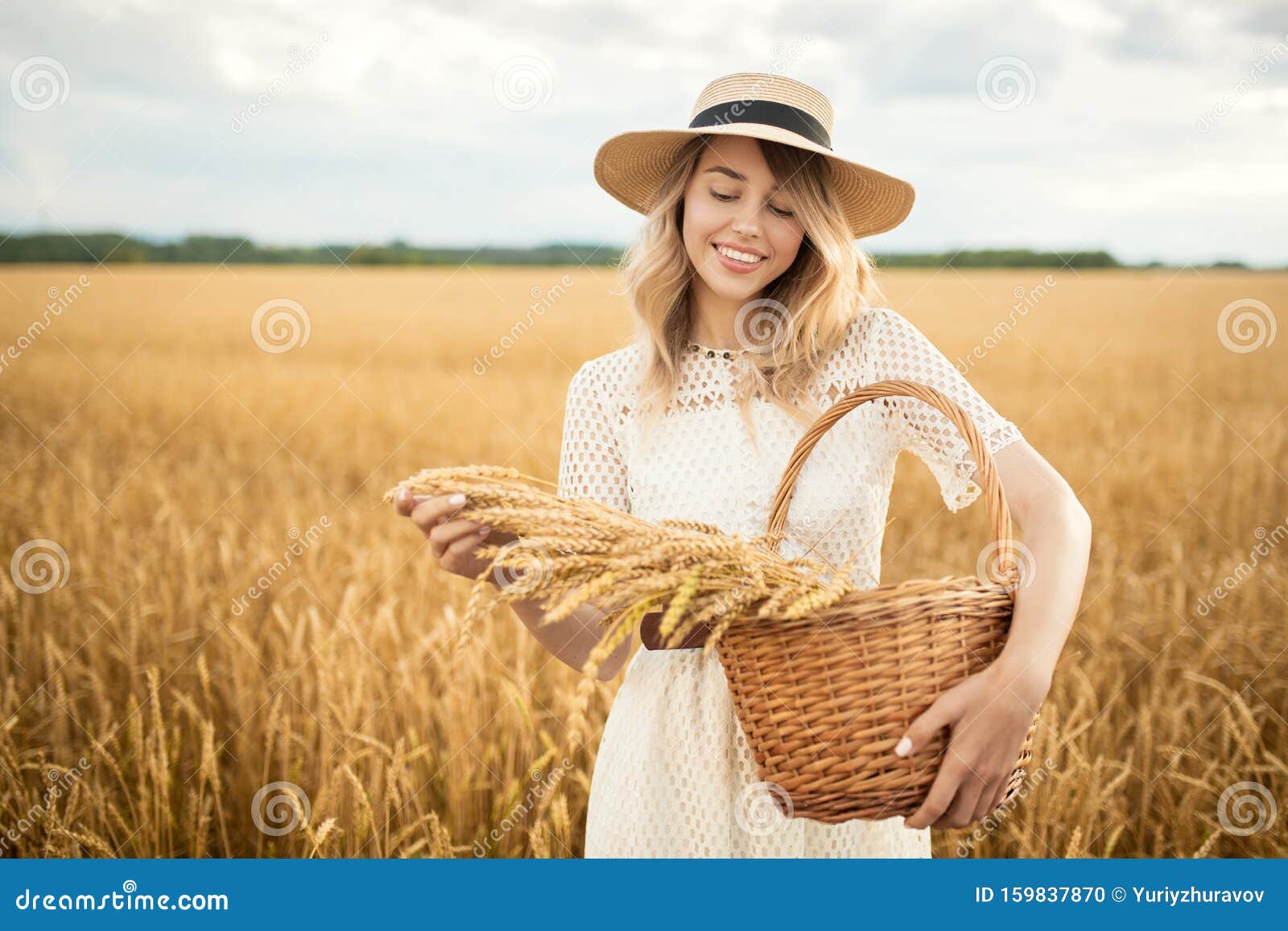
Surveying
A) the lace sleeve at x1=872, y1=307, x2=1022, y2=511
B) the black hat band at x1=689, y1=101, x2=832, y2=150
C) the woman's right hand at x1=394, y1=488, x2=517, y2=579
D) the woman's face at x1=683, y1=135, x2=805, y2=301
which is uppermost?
the black hat band at x1=689, y1=101, x2=832, y2=150

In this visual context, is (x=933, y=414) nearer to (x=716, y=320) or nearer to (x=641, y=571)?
(x=716, y=320)

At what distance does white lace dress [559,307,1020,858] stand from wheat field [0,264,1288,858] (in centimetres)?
41

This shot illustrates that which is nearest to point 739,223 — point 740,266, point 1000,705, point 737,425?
point 740,266

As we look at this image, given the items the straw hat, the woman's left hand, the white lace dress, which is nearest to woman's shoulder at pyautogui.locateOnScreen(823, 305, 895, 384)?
the white lace dress

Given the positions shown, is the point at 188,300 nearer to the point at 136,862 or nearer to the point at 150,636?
the point at 150,636

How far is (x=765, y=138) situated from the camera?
1528 millimetres

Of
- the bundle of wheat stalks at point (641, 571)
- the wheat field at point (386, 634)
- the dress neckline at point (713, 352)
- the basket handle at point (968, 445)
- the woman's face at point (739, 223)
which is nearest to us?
the bundle of wheat stalks at point (641, 571)

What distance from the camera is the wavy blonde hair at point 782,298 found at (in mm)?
1601

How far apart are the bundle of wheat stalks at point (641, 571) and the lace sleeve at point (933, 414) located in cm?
41

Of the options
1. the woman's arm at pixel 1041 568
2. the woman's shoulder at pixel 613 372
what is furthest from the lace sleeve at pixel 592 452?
the woman's arm at pixel 1041 568

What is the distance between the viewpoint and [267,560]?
358 cm

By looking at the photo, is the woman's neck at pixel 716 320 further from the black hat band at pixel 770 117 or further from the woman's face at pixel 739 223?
the black hat band at pixel 770 117

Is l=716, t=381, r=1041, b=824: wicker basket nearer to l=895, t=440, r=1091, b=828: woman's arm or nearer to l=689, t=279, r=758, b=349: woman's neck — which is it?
l=895, t=440, r=1091, b=828: woman's arm

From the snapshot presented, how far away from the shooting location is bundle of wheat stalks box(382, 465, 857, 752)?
3.44ft
